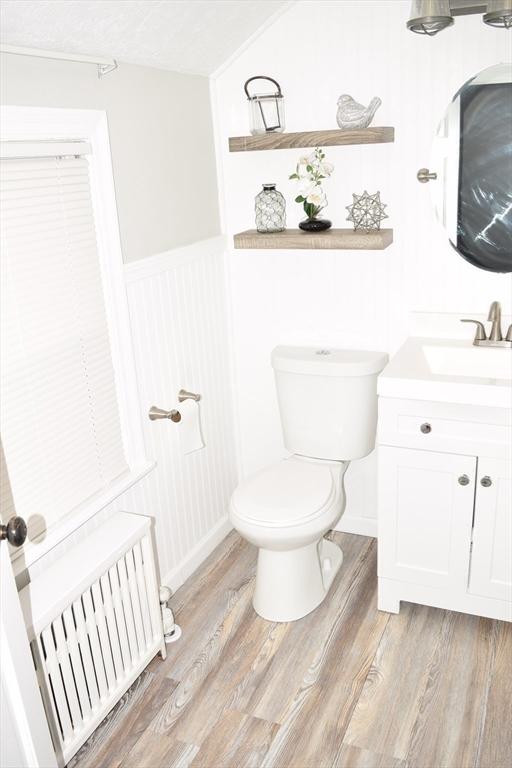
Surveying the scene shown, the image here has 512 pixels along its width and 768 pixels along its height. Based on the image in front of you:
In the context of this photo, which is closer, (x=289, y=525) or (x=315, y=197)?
(x=289, y=525)

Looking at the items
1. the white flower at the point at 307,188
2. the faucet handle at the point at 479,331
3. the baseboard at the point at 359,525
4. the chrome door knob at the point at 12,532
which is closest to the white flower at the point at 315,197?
the white flower at the point at 307,188

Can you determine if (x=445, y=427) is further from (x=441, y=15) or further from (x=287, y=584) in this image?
(x=441, y=15)

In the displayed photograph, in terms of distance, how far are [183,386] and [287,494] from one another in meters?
0.58

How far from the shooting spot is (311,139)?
2.37 meters

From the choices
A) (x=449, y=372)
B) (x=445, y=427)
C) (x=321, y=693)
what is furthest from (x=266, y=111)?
(x=321, y=693)

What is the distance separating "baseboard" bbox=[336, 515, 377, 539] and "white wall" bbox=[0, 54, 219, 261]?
1.36 metres

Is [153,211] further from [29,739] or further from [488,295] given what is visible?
[29,739]

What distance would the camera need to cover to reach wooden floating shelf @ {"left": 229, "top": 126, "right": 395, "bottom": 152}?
230cm

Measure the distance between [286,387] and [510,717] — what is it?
1.32 m

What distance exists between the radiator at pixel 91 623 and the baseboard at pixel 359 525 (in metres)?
1.09

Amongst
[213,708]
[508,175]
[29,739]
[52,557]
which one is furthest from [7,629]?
[508,175]

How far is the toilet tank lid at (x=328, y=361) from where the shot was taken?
250 centimetres

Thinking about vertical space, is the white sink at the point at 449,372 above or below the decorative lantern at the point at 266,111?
below

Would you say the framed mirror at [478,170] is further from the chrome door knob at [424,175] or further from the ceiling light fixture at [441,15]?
the ceiling light fixture at [441,15]
